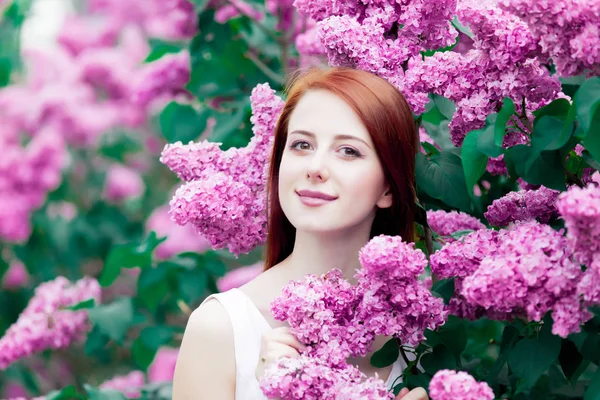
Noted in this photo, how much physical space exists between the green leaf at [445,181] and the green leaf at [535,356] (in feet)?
0.72

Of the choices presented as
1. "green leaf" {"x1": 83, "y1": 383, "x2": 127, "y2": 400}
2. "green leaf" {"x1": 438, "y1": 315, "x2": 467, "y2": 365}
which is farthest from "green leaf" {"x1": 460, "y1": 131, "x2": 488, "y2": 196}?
"green leaf" {"x1": 83, "y1": 383, "x2": 127, "y2": 400}

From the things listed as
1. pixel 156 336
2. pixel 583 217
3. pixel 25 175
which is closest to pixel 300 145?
pixel 583 217

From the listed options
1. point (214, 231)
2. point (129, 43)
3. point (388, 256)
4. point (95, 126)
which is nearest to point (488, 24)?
point (388, 256)

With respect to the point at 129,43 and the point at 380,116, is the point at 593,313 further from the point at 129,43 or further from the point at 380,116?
the point at 129,43

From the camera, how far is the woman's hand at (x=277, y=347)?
3.61 feet

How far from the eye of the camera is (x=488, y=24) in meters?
1.09

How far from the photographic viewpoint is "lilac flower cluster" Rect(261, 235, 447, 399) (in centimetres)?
102

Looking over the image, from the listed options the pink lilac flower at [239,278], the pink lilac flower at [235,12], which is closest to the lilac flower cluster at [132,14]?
the pink lilac flower at [235,12]

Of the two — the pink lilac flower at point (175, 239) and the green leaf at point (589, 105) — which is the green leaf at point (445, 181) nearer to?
the green leaf at point (589, 105)

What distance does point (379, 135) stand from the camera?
1.25 meters

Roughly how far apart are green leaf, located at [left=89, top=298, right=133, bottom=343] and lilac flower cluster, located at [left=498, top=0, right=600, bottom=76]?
4.36 feet

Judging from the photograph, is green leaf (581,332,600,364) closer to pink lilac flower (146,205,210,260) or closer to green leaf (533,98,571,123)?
green leaf (533,98,571,123)

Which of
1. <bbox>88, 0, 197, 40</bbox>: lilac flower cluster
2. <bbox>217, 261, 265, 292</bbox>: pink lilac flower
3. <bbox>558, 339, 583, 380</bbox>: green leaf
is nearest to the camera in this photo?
<bbox>558, 339, 583, 380</bbox>: green leaf

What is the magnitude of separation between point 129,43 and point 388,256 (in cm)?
268
